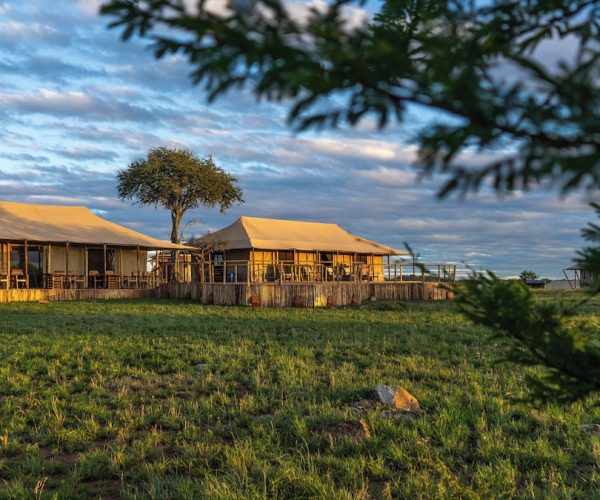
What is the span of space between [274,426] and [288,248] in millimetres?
30391

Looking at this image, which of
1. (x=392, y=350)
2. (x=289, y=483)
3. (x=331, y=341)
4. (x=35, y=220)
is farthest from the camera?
(x=35, y=220)

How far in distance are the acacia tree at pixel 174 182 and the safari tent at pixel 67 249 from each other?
8.69 meters

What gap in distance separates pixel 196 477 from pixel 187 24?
4.25 metres

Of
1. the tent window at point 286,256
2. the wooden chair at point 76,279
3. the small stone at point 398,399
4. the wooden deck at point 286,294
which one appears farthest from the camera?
the tent window at point 286,256

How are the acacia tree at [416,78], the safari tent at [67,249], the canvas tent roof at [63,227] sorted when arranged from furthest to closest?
1. the safari tent at [67,249]
2. the canvas tent roof at [63,227]
3. the acacia tree at [416,78]

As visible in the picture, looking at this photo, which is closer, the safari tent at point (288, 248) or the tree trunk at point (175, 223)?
the safari tent at point (288, 248)

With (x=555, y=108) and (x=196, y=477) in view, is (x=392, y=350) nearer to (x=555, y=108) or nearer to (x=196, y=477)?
(x=196, y=477)

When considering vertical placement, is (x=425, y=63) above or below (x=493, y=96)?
above

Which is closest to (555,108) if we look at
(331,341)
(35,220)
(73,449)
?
(73,449)

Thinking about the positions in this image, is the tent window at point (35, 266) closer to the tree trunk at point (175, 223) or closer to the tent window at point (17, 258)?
the tent window at point (17, 258)

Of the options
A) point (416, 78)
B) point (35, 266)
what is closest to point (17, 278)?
point (35, 266)

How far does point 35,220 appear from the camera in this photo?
31250mm

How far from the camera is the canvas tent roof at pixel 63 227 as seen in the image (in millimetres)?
28766

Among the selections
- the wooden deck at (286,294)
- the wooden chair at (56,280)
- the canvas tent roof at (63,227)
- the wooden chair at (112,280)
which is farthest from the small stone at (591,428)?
the wooden chair at (112,280)
